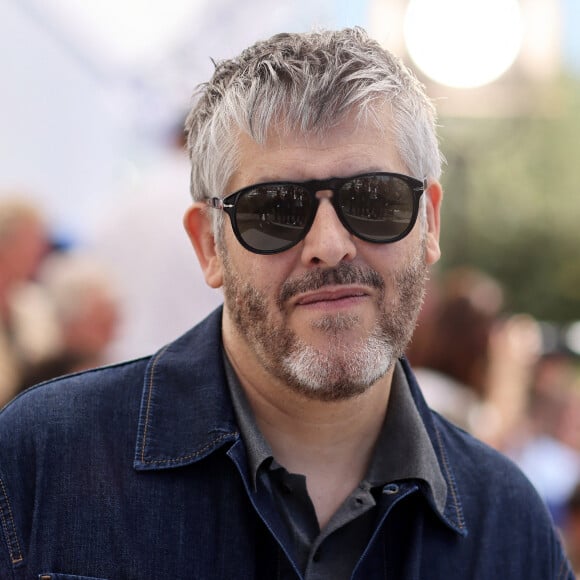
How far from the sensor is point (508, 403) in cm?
477

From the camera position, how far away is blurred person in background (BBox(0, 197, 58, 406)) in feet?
9.49

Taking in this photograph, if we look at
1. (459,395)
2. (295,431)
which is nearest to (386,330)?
(295,431)

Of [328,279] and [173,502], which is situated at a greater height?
[328,279]

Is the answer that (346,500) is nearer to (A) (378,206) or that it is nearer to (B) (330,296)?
(B) (330,296)

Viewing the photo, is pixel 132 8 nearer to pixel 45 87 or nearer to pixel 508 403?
pixel 45 87

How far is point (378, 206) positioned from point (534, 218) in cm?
1642

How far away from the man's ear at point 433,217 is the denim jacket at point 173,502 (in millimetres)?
496

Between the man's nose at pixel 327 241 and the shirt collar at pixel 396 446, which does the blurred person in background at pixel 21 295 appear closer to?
the shirt collar at pixel 396 446

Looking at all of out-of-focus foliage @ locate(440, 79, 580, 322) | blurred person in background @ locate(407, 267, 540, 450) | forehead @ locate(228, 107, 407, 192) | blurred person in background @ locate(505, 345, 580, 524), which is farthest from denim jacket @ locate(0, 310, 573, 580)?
out-of-focus foliage @ locate(440, 79, 580, 322)

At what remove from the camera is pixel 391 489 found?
1.92 m

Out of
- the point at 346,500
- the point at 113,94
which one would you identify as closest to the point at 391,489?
the point at 346,500

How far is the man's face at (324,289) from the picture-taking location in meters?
1.84

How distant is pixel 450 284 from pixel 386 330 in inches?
115

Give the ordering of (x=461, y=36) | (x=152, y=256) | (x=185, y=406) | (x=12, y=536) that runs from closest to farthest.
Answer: (x=12, y=536) → (x=185, y=406) → (x=152, y=256) → (x=461, y=36)
